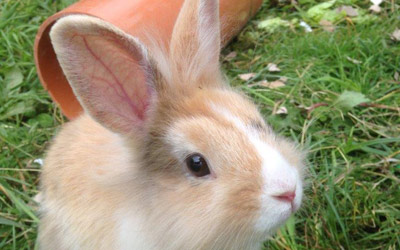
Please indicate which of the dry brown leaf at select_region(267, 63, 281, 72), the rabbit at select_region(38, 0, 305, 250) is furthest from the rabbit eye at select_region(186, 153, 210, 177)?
the dry brown leaf at select_region(267, 63, 281, 72)

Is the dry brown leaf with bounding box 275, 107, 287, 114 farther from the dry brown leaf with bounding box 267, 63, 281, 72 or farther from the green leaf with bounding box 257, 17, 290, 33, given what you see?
the green leaf with bounding box 257, 17, 290, 33

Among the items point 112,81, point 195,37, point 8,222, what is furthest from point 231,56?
point 112,81

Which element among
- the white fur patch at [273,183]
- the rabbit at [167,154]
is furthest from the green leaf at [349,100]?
the white fur patch at [273,183]

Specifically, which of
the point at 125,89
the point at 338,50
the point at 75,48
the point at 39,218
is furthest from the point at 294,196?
the point at 338,50

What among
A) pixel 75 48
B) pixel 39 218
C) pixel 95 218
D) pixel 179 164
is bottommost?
pixel 39 218

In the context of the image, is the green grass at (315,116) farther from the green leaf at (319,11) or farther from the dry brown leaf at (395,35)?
the green leaf at (319,11)

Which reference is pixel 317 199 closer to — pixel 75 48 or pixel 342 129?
pixel 342 129
